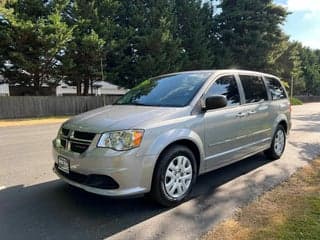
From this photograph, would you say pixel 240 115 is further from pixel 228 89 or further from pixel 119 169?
pixel 119 169

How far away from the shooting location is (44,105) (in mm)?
24547

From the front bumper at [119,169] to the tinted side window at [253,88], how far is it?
2.55m

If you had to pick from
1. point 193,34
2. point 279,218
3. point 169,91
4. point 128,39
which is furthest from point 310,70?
point 279,218

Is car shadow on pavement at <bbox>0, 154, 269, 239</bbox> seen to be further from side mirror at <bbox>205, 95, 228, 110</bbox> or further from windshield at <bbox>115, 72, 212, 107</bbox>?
windshield at <bbox>115, 72, 212, 107</bbox>

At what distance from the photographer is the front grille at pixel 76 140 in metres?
4.02

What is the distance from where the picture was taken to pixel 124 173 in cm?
384

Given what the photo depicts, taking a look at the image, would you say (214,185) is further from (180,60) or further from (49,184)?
(180,60)

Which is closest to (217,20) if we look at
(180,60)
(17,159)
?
(180,60)

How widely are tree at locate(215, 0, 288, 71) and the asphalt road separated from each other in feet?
110

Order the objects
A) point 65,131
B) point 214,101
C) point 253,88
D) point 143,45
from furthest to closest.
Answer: point 143,45 → point 253,88 → point 214,101 → point 65,131

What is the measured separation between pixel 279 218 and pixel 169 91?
2.32 meters

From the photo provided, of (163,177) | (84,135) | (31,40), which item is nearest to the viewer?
(84,135)

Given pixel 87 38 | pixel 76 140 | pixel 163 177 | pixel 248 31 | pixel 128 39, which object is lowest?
pixel 163 177

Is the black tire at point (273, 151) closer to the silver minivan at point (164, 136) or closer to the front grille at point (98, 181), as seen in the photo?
the silver minivan at point (164, 136)
